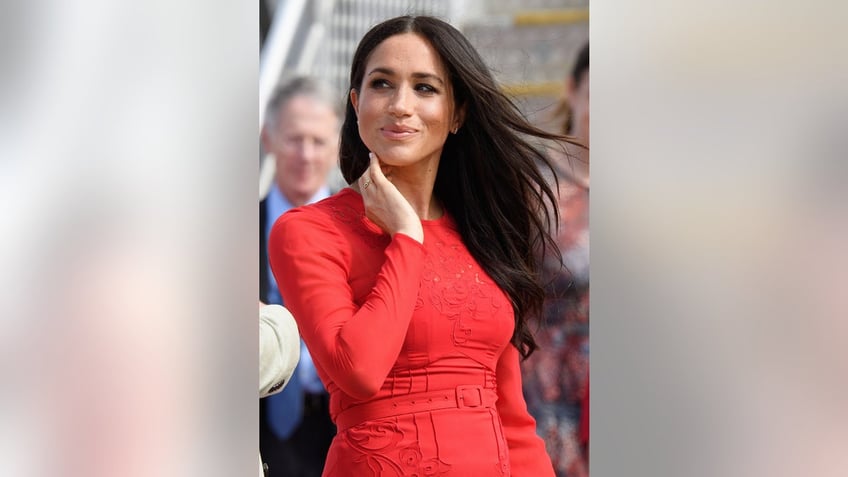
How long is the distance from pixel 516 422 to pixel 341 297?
56 cm

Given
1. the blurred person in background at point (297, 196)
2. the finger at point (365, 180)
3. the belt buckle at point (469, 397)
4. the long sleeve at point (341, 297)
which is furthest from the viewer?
the blurred person in background at point (297, 196)

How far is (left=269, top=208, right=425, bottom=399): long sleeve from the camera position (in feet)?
7.04

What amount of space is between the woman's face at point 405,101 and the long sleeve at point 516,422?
0.53 metres

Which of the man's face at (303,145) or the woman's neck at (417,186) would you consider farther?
the man's face at (303,145)

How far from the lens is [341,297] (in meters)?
2.21

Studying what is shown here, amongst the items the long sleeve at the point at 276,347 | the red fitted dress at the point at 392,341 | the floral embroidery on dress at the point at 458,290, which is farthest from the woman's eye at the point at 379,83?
the long sleeve at the point at 276,347

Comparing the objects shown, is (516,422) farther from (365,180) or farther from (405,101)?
(405,101)

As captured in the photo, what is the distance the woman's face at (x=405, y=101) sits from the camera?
93.5 inches

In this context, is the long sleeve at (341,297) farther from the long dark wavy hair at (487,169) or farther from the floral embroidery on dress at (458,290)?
the long dark wavy hair at (487,169)

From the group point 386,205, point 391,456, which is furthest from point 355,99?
point 391,456
